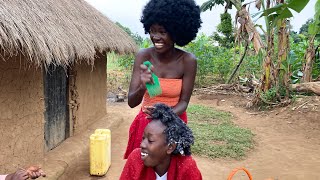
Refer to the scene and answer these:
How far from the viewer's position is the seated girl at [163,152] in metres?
1.77

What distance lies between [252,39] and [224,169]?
501cm

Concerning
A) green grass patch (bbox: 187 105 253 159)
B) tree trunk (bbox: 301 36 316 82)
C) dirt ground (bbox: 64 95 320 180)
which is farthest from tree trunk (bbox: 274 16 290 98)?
green grass patch (bbox: 187 105 253 159)

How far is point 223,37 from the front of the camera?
1792 centimetres

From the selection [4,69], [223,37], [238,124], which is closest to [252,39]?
[238,124]

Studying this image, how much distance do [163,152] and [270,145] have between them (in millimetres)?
4860

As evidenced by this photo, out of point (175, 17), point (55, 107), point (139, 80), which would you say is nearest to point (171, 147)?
point (139, 80)

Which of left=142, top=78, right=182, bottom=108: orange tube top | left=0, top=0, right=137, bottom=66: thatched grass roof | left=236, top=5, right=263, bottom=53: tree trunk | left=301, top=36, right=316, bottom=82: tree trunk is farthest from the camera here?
left=236, top=5, right=263, bottom=53: tree trunk

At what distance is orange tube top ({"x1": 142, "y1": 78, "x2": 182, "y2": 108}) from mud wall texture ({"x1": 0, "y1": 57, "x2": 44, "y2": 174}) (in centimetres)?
213

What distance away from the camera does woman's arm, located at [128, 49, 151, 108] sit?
1.83m

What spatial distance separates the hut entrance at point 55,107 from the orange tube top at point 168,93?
281 cm

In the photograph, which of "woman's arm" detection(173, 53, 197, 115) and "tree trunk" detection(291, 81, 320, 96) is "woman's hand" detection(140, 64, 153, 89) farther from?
"tree trunk" detection(291, 81, 320, 96)

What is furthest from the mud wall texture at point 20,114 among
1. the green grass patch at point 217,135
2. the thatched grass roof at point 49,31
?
the green grass patch at point 217,135

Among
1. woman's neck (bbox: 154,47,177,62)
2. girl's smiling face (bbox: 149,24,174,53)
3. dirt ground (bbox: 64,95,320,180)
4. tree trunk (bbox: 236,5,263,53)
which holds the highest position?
tree trunk (bbox: 236,5,263,53)

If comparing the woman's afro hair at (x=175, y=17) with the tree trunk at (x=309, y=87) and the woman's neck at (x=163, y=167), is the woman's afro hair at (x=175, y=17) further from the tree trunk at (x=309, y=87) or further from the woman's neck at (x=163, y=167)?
the tree trunk at (x=309, y=87)
